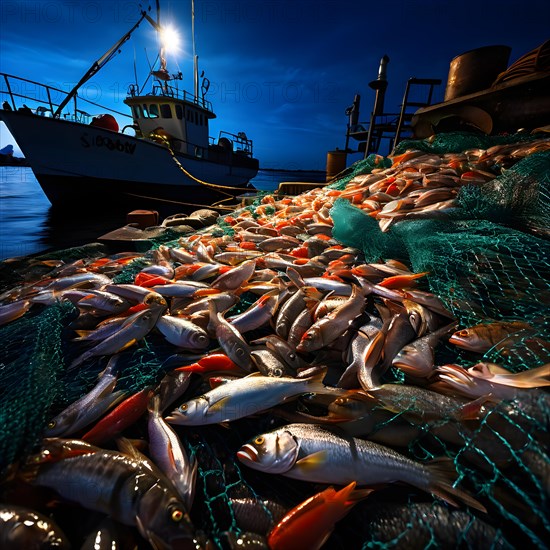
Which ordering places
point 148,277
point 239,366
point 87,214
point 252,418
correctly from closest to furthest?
point 252,418
point 239,366
point 148,277
point 87,214

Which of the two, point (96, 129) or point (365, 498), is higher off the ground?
point (96, 129)

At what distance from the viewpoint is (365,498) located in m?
1.24

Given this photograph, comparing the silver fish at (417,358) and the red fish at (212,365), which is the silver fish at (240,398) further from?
the silver fish at (417,358)

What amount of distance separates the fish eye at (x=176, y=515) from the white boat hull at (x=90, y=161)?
12.2m

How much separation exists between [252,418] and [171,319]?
3.72ft

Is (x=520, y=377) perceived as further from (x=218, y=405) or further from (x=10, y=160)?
(x=10, y=160)

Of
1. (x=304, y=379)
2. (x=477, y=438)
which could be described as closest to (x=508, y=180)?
(x=477, y=438)

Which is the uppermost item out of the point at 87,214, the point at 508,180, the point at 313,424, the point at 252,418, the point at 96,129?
the point at 96,129

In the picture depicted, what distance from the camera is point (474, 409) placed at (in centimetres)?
134

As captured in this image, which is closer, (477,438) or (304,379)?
(477,438)

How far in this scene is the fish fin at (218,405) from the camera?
155 centimetres

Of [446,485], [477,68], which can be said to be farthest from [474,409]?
[477,68]

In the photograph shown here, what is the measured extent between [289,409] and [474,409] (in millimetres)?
949

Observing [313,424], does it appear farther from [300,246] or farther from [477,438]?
[300,246]
